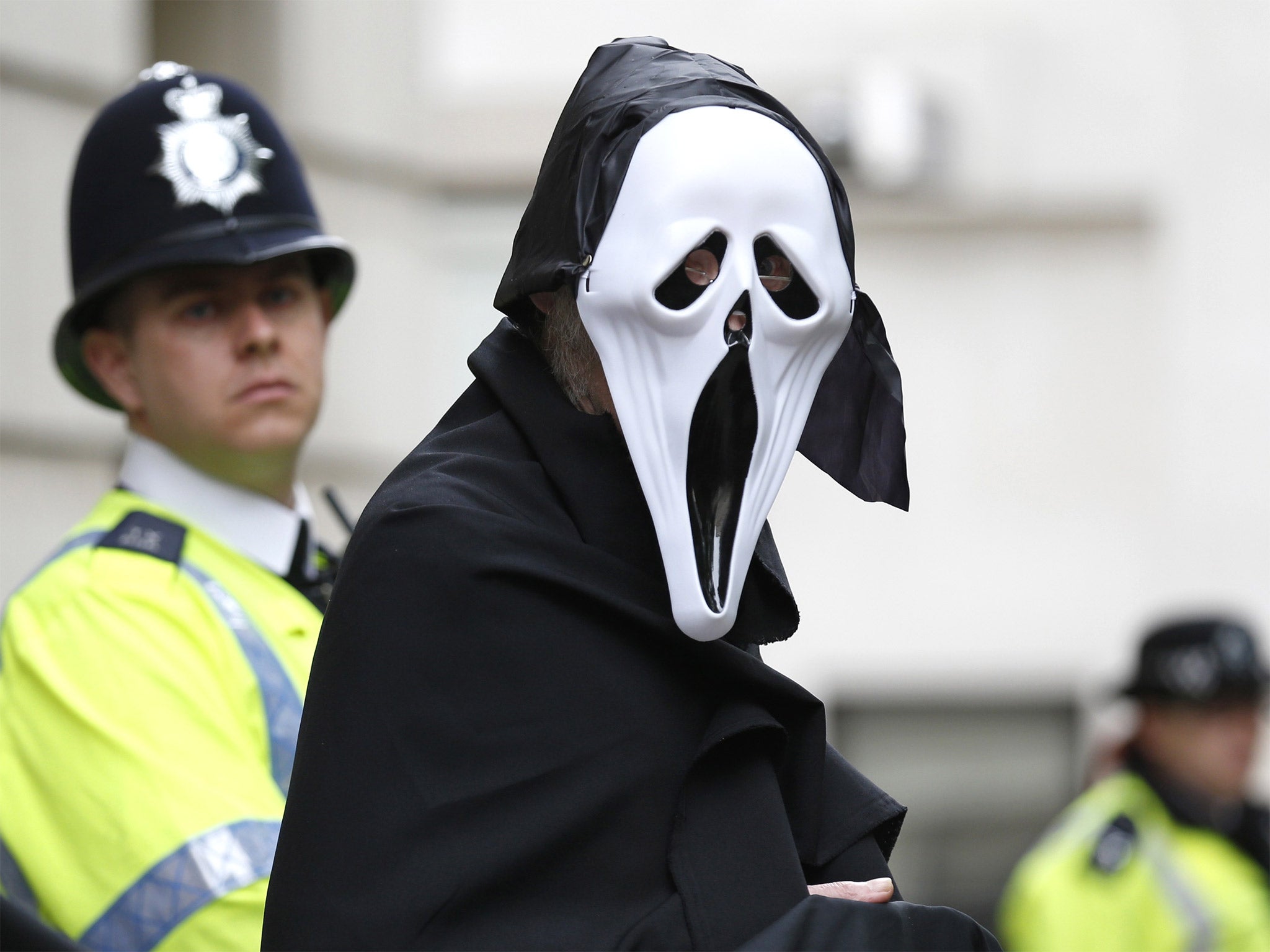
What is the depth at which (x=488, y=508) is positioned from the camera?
2049mm

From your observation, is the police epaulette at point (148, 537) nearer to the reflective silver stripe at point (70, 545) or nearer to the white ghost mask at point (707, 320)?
the reflective silver stripe at point (70, 545)

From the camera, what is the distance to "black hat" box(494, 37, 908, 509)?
2.06 m

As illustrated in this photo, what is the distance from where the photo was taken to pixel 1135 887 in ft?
17.7

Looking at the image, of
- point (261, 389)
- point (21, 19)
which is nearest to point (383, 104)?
point (21, 19)

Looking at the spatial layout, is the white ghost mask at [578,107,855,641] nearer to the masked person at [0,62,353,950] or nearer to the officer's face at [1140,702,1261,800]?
the masked person at [0,62,353,950]

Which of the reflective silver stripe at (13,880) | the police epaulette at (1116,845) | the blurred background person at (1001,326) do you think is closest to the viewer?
the reflective silver stripe at (13,880)

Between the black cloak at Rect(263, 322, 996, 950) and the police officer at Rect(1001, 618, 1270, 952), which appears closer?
the black cloak at Rect(263, 322, 996, 950)

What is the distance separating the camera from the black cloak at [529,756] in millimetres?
1926

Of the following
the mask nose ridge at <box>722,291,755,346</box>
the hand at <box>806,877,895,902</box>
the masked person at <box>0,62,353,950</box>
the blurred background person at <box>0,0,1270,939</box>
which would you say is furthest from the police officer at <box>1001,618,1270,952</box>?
the blurred background person at <box>0,0,1270,939</box>

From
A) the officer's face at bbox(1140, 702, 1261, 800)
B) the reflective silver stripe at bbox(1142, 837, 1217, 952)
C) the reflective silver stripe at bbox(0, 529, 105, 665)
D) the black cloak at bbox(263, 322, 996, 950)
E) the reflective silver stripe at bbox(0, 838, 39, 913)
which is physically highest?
the black cloak at bbox(263, 322, 996, 950)

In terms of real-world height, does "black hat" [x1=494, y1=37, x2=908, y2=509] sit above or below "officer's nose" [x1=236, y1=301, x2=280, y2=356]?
above

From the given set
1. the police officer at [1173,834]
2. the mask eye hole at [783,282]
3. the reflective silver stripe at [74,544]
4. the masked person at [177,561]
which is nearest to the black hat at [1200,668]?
the police officer at [1173,834]

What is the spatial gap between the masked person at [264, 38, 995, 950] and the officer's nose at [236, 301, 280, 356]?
1276 millimetres

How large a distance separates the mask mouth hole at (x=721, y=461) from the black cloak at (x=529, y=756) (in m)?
0.09
